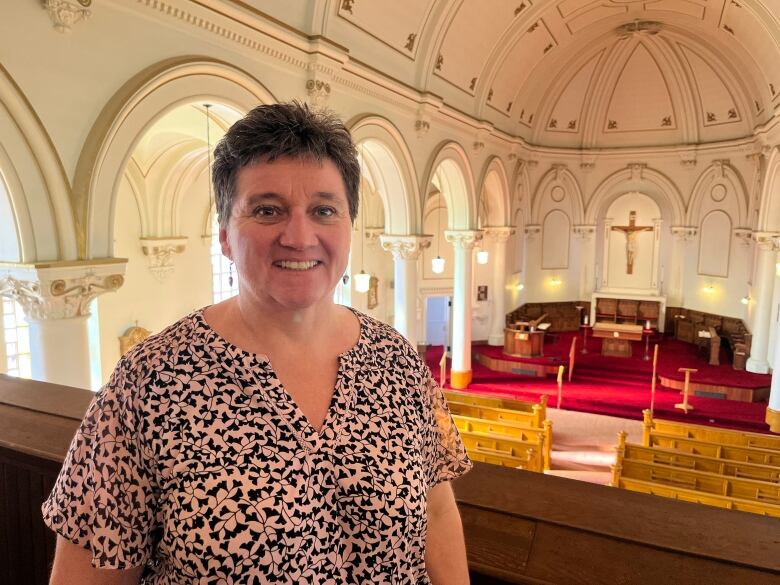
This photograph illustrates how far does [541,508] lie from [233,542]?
2.96 ft

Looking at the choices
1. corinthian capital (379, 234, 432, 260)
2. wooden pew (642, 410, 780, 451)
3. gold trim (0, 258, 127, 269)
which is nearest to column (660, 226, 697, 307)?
wooden pew (642, 410, 780, 451)

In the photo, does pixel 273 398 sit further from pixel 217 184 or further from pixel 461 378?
pixel 461 378

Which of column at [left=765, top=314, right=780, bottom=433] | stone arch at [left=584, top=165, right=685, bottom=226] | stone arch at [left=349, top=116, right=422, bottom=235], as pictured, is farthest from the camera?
stone arch at [left=584, top=165, right=685, bottom=226]

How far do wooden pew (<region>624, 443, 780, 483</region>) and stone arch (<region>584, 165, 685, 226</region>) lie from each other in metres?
13.8

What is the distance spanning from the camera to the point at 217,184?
1.50 m

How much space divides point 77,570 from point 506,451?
7591 mm

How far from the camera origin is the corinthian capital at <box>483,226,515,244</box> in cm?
1697

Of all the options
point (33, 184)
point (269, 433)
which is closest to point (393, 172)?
point (33, 184)

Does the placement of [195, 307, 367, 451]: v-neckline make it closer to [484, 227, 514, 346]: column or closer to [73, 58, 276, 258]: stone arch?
[73, 58, 276, 258]: stone arch

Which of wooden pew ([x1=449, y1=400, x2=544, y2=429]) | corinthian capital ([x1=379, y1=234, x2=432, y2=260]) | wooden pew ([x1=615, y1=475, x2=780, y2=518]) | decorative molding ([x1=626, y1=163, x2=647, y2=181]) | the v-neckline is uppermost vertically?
decorative molding ([x1=626, y1=163, x2=647, y2=181])

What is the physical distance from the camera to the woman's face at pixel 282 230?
138 cm

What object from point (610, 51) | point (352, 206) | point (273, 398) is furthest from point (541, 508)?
point (610, 51)

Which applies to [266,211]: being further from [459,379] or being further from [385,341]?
[459,379]

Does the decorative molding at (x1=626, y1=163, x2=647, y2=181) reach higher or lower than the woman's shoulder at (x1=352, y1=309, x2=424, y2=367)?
higher
